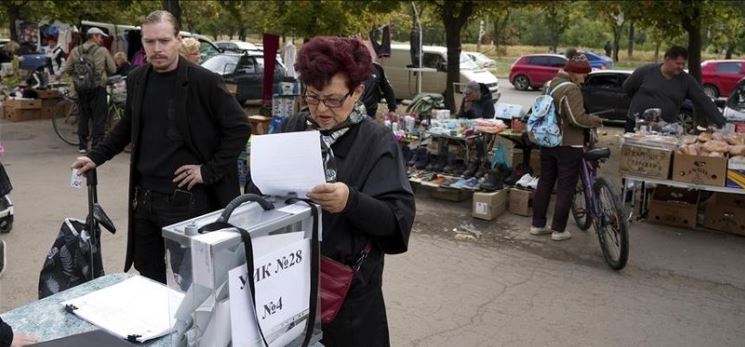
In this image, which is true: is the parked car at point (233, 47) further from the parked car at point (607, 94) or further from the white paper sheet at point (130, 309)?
the white paper sheet at point (130, 309)

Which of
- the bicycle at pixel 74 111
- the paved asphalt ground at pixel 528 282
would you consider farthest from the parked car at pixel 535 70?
the paved asphalt ground at pixel 528 282

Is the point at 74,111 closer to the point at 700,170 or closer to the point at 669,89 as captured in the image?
the point at 669,89

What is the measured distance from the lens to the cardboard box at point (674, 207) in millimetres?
6988

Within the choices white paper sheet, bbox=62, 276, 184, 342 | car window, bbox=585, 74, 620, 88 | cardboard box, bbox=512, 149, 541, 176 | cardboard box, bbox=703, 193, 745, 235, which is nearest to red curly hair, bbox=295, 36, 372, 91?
white paper sheet, bbox=62, 276, 184, 342

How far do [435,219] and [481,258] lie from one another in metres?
1.34

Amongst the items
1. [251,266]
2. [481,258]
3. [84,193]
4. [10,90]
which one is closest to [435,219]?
[481,258]

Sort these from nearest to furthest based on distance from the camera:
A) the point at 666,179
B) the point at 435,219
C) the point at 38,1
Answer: the point at 666,179
the point at 435,219
the point at 38,1

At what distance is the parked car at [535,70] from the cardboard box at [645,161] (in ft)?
67.3

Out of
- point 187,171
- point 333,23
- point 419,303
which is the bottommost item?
point 419,303

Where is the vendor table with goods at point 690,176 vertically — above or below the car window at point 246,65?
below

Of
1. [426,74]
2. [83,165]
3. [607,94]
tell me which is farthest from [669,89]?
[426,74]

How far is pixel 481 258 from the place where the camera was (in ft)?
20.1

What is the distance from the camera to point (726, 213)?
22.4 ft

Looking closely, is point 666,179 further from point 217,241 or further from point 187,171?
point 217,241
